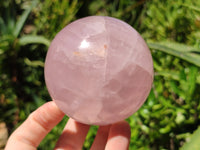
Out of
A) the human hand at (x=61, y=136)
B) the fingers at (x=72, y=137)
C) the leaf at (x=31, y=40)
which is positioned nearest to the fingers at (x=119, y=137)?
the human hand at (x=61, y=136)

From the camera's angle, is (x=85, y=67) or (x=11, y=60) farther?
(x=11, y=60)

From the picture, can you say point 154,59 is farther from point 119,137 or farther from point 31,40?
point 31,40

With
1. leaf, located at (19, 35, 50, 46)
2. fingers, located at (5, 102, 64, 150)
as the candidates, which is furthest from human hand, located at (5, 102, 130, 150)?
leaf, located at (19, 35, 50, 46)

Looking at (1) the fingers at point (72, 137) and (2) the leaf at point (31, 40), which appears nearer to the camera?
(1) the fingers at point (72, 137)

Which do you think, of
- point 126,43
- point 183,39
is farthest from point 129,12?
point 126,43

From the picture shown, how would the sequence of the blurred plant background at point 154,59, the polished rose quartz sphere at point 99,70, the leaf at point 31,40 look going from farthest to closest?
the leaf at point 31,40 < the blurred plant background at point 154,59 < the polished rose quartz sphere at point 99,70

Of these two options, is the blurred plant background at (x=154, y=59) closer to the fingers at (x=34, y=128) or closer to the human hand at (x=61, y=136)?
the human hand at (x=61, y=136)

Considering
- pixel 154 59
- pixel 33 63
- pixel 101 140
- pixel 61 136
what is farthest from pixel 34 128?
pixel 33 63

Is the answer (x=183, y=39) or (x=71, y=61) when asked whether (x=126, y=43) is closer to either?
(x=71, y=61)
